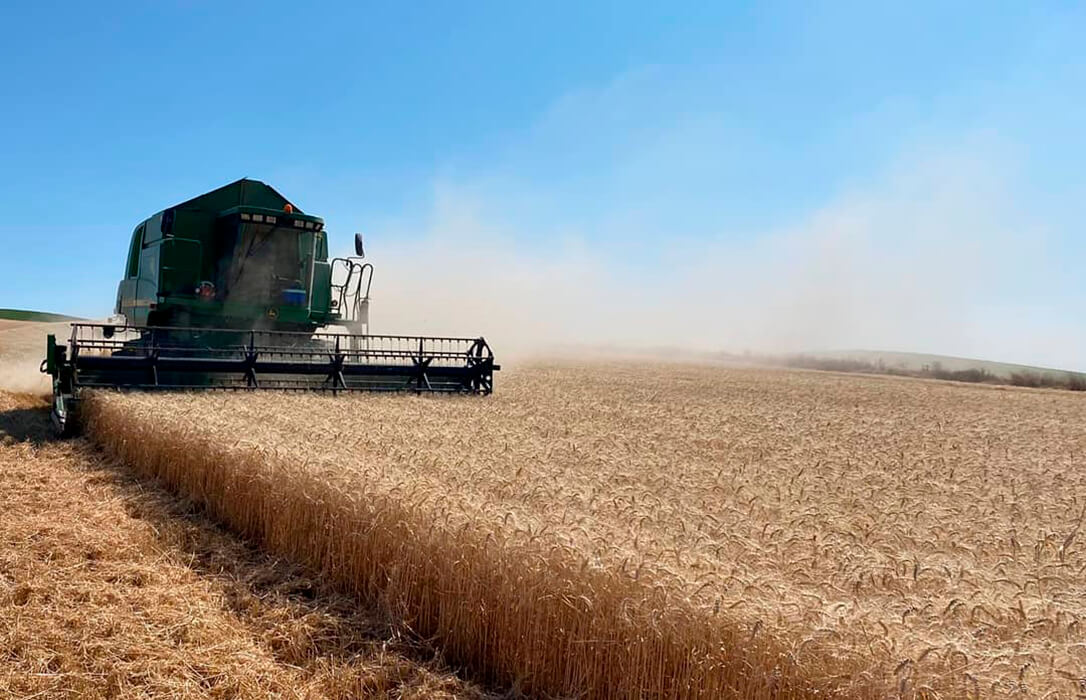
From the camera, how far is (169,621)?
167 inches

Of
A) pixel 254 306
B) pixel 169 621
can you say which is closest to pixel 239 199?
pixel 254 306

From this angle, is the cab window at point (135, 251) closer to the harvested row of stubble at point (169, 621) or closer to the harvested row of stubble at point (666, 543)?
the harvested row of stubble at point (666, 543)

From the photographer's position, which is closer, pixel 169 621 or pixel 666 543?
pixel 666 543

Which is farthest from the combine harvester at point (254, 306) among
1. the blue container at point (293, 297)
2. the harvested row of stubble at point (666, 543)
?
the harvested row of stubble at point (666, 543)

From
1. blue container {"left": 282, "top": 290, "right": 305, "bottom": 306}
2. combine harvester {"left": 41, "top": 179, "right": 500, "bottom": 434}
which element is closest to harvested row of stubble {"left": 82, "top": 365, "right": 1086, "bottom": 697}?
combine harvester {"left": 41, "top": 179, "right": 500, "bottom": 434}

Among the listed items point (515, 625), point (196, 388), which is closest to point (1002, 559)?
point (515, 625)

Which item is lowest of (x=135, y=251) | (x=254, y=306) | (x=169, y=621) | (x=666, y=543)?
(x=169, y=621)

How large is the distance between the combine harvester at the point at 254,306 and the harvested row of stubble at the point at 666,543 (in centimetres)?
281

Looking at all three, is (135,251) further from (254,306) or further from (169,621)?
(169,621)

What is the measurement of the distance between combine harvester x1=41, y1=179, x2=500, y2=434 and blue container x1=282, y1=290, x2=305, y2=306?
0.05ft

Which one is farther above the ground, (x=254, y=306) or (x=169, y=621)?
(x=254, y=306)

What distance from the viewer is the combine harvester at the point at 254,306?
11875mm

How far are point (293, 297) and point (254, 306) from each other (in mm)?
613

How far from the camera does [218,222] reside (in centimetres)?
1278
